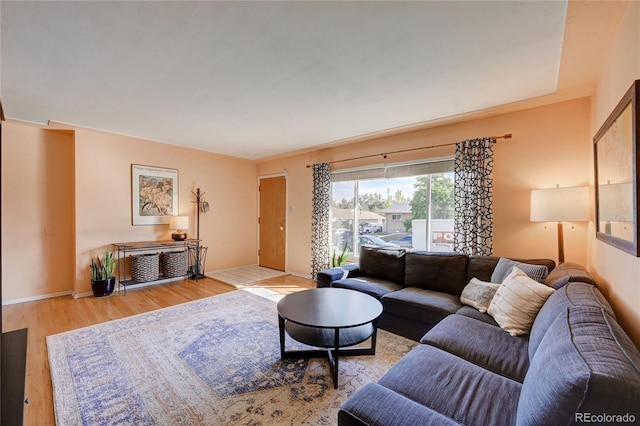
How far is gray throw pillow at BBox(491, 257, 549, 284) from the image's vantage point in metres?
2.17

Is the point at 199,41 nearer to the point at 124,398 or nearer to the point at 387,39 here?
the point at 387,39

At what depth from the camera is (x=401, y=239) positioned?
13.2 ft

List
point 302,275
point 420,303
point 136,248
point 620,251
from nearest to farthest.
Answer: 1. point 620,251
2. point 420,303
3. point 136,248
4. point 302,275

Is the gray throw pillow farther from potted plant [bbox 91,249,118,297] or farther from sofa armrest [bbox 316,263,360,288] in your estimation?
potted plant [bbox 91,249,118,297]

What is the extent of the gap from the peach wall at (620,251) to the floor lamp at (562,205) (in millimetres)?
305

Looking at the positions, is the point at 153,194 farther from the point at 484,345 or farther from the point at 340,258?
the point at 484,345

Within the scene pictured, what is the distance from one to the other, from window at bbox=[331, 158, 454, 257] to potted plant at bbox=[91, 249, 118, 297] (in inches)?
140

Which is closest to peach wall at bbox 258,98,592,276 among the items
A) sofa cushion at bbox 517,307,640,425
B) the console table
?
sofa cushion at bbox 517,307,640,425

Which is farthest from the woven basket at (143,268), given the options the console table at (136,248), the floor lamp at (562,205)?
the floor lamp at (562,205)

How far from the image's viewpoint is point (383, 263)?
3396 millimetres

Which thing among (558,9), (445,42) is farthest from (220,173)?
(558,9)

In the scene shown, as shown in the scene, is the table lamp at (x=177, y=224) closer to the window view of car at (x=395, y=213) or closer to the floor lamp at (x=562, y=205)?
the window view of car at (x=395, y=213)

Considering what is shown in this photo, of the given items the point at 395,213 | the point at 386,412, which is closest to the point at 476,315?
the point at 386,412

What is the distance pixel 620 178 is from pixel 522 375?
123 cm
